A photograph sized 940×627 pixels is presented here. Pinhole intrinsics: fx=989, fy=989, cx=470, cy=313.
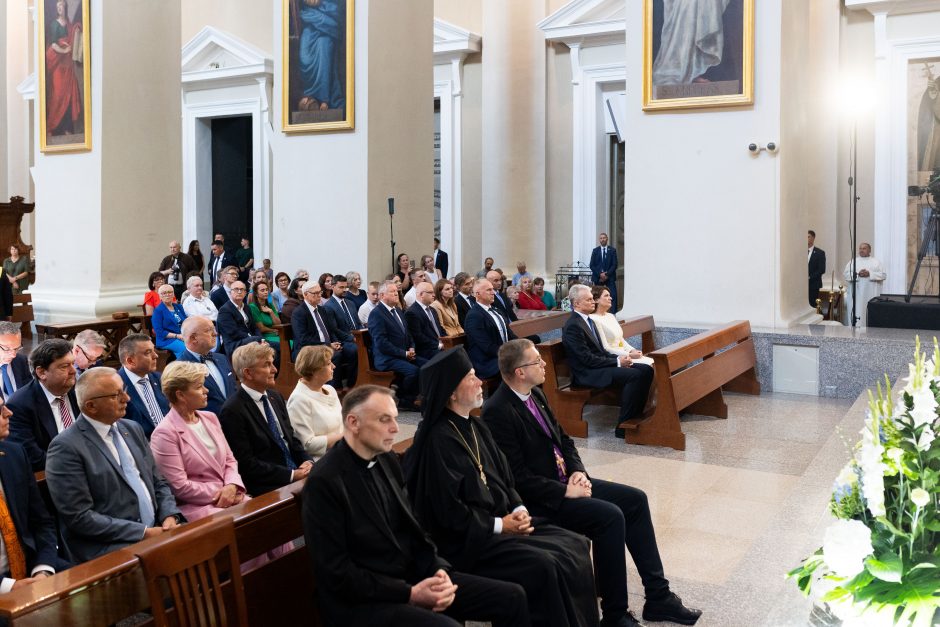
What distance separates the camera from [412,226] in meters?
14.2

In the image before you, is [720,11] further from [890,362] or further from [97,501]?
[97,501]

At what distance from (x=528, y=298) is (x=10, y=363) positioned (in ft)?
31.4

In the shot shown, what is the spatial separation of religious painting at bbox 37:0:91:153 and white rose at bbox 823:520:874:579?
46.1 ft

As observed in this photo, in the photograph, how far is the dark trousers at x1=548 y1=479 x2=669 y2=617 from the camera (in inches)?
177

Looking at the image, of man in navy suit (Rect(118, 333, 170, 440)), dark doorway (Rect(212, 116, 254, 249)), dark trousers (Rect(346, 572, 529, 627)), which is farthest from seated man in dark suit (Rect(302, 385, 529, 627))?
dark doorway (Rect(212, 116, 254, 249))

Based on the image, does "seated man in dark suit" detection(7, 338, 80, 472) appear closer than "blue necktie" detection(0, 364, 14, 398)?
Yes

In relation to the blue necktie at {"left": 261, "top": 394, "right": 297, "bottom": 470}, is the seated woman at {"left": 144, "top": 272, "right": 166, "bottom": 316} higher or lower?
higher

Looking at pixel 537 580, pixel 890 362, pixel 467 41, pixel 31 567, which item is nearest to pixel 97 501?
pixel 31 567

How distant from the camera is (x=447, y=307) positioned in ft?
35.7

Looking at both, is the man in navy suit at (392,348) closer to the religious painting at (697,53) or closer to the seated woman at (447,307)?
the seated woman at (447,307)

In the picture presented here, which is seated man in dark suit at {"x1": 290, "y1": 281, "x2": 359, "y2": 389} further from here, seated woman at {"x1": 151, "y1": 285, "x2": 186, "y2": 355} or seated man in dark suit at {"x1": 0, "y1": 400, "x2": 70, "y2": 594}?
seated man in dark suit at {"x1": 0, "y1": 400, "x2": 70, "y2": 594}

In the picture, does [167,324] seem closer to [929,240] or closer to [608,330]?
[608,330]

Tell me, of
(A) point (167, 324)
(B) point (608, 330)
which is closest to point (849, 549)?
(B) point (608, 330)

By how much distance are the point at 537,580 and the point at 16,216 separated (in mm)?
19465
